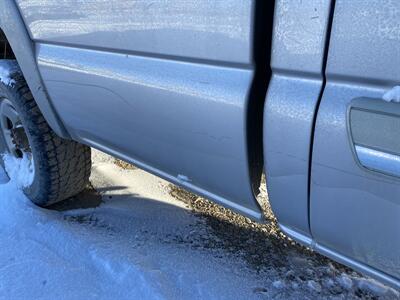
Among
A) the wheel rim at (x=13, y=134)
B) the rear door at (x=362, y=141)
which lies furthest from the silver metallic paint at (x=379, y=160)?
the wheel rim at (x=13, y=134)

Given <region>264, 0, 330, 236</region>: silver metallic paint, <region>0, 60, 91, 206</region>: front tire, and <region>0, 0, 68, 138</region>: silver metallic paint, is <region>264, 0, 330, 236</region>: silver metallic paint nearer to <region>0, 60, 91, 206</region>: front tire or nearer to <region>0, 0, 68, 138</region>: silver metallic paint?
<region>0, 0, 68, 138</region>: silver metallic paint

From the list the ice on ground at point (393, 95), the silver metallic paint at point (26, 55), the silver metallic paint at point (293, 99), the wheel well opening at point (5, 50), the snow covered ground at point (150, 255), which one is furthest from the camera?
the wheel well opening at point (5, 50)

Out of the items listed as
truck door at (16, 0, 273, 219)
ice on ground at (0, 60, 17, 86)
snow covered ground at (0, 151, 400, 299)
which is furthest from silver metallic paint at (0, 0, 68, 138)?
snow covered ground at (0, 151, 400, 299)

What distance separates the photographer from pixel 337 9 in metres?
1.06

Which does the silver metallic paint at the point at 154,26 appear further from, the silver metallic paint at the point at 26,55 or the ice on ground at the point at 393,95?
the ice on ground at the point at 393,95

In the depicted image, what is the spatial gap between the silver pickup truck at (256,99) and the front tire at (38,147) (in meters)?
0.40

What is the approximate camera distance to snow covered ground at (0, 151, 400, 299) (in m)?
1.99

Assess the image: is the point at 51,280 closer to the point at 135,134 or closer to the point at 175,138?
the point at 135,134

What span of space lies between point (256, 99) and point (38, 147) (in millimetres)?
1464

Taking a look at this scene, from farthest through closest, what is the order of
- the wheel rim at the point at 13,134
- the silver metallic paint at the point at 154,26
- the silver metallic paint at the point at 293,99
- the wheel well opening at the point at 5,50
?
the wheel well opening at the point at 5,50 → the wheel rim at the point at 13,134 → the silver metallic paint at the point at 154,26 → the silver metallic paint at the point at 293,99

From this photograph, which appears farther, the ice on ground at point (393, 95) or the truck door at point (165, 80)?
the truck door at point (165, 80)

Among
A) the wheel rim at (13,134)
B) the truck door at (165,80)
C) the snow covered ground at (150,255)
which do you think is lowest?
the snow covered ground at (150,255)

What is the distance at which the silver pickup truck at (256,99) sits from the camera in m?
1.05

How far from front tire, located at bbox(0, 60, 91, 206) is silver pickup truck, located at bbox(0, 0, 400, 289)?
403mm
